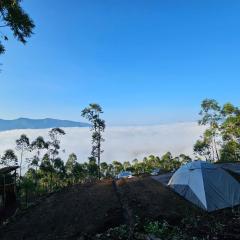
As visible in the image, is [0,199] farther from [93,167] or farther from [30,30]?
[93,167]

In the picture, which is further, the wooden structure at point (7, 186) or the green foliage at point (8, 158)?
the green foliage at point (8, 158)

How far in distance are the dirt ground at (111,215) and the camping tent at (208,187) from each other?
25.4 inches

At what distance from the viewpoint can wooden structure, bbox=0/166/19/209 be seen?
3316cm

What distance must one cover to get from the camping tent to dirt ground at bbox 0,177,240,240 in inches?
25.4

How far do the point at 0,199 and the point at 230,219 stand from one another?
25035 millimetres

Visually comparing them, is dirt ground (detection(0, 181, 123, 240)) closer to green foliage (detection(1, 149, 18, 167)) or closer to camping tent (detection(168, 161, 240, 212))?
camping tent (detection(168, 161, 240, 212))

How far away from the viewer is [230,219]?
668 inches

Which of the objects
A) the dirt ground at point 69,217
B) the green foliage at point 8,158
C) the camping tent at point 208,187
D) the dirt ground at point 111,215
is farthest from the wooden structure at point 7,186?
the green foliage at point 8,158

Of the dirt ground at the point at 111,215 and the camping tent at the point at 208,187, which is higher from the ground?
the camping tent at the point at 208,187

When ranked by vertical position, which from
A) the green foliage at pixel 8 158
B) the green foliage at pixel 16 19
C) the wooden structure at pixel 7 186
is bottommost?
the wooden structure at pixel 7 186

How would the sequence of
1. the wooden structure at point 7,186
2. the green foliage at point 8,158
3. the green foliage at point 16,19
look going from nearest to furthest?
the green foliage at point 16,19 < the wooden structure at point 7,186 < the green foliage at point 8,158

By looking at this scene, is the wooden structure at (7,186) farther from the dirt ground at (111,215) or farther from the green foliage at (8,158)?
the green foliage at (8,158)

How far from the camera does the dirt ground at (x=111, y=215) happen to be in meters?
15.9

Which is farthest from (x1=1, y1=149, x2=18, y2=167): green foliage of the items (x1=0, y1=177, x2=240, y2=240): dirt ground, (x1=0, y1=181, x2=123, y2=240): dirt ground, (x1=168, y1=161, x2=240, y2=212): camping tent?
(x1=168, y1=161, x2=240, y2=212): camping tent
